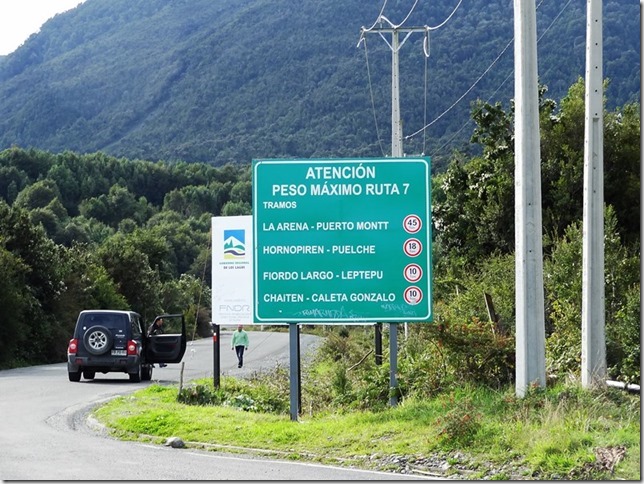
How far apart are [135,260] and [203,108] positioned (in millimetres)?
120669

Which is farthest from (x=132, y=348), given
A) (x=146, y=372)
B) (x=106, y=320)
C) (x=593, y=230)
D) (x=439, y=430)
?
(x=439, y=430)

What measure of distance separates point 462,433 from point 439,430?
358 mm

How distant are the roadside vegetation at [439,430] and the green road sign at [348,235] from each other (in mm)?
1384

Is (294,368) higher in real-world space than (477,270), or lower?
lower

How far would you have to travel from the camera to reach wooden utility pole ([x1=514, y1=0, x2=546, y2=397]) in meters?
14.2

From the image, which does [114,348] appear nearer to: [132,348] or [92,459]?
[132,348]

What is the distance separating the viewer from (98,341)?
93.4 ft

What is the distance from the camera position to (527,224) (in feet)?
47.2

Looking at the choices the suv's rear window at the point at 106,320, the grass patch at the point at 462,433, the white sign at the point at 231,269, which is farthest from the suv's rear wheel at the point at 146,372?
the grass patch at the point at 462,433

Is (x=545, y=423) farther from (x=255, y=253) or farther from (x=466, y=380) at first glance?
(x=255, y=253)

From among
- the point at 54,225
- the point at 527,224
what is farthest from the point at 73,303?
the point at 54,225

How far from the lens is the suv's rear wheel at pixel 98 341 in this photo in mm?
28422

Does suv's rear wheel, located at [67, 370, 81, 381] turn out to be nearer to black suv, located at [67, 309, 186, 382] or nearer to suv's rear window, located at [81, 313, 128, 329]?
black suv, located at [67, 309, 186, 382]

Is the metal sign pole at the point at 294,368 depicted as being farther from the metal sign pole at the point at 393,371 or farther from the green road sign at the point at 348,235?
the metal sign pole at the point at 393,371
